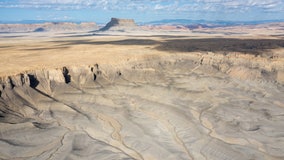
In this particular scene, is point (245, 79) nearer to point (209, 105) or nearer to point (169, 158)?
point (209, 105)

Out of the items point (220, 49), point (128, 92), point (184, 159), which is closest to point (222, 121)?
point (184, 159)

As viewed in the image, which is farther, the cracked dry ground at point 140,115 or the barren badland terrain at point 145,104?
the barren badland terrain at point 145,104

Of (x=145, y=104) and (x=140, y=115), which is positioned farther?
(x=145, y=104)

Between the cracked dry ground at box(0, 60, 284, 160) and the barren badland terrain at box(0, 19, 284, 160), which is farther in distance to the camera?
the barren badland terrain at box(0, 19, 284, 160)

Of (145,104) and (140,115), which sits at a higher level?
(145,104)
